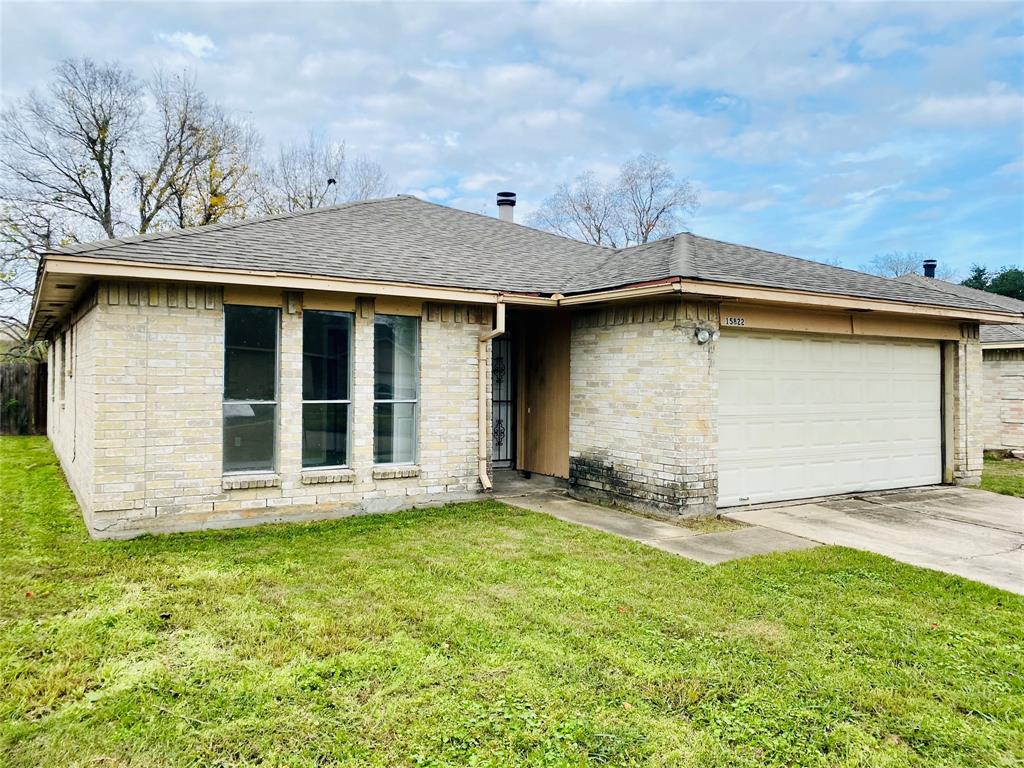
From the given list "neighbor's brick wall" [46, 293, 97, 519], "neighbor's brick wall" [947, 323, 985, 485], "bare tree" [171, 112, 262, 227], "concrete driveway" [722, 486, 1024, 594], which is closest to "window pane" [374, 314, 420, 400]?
"neighbor's brick wall" [46, 293, 97, 519]

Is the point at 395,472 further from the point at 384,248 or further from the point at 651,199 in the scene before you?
the point at 651,199

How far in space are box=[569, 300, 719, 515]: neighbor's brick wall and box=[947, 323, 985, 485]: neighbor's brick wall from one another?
212 inches

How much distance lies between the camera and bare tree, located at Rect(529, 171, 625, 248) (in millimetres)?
38125

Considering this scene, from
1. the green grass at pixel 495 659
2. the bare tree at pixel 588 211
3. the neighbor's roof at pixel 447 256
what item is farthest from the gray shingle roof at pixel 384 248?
the bare tree at pixel 588 211

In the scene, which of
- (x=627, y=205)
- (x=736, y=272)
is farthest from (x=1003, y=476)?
(x=627, y=205)

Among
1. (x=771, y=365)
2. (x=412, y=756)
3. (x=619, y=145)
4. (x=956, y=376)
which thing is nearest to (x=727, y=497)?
(x=771, y=365)

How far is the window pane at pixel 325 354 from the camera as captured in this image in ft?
25.4

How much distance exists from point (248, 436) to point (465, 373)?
285 cm

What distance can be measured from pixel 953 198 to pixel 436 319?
119 feet

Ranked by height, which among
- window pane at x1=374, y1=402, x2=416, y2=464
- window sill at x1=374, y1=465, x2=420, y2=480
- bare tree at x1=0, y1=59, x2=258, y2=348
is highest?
bare tree at x1=0, y1=59, x2=258, y2=348

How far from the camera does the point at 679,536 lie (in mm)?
7098

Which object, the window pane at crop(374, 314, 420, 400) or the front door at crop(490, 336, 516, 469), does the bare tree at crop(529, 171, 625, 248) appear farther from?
the window pane at crop(374, 314, 420, 400)

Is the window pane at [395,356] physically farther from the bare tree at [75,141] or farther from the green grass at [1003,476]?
the bare tree at [75,141]

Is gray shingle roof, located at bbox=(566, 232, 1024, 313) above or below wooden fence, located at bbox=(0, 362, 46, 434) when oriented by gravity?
above
